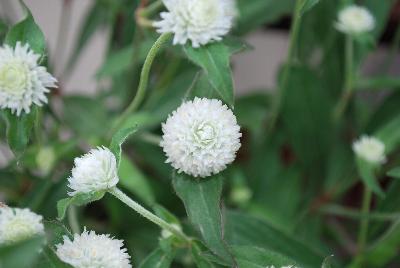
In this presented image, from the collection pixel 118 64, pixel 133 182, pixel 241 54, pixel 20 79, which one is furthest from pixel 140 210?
pixel 241 54

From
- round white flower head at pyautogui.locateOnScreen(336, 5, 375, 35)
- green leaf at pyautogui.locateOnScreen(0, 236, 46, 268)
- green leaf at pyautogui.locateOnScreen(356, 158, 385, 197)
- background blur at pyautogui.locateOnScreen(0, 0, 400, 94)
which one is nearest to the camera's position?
green leaf at pyautogui.locateOnScreen(0, 236, 46, 268)

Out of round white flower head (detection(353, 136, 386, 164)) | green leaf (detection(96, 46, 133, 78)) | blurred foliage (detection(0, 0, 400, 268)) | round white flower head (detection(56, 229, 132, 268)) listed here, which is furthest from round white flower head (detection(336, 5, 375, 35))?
round white flower head (detection(56, 229, 132, 268))

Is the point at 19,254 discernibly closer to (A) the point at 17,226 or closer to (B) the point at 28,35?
(A) the point at 17,226

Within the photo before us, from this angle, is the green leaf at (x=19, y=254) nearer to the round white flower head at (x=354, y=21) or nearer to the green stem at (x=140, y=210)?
the green stem at (x=140, y=210)

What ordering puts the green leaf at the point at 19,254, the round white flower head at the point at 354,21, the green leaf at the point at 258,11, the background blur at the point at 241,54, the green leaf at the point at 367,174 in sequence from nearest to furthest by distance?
the green leaf at the point at 19,254 → the green leaf at the point at 367,174 → the round white flower head at the point at 354,21 → the green leaf at the point at 258,11 → the background blur at the point at 241,54

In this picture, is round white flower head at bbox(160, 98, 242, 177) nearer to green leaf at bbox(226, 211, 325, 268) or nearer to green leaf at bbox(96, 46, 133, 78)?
green leaf at bbox(226, 211, 325, 268)

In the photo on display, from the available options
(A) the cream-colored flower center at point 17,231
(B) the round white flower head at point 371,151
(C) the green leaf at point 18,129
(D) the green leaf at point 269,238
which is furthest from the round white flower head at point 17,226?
(B) the round white flower head at point 371,151

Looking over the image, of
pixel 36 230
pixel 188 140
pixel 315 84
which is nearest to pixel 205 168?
pixel 188 140
